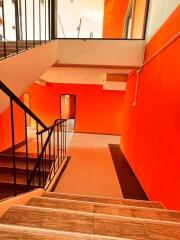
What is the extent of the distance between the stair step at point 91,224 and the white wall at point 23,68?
900mm

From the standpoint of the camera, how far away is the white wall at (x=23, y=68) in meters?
1.48

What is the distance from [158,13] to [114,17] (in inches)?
165

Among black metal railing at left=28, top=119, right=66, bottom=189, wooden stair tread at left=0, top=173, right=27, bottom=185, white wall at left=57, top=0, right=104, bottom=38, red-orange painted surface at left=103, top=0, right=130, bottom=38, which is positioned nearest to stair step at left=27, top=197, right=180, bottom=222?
black metal railing at left=28, top=119, right=66, bottom=189

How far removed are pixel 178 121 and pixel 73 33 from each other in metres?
7.09

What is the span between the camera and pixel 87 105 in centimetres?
743

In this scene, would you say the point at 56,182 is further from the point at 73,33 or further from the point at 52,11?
the point at 73,33

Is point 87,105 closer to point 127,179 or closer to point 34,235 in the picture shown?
point 127,179

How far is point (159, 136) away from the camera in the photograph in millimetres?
2070

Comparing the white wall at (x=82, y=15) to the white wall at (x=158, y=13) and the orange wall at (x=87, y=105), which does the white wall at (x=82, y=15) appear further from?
the white wall at (x=158, y=13)

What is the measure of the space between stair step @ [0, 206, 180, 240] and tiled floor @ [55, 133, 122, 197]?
165 cm

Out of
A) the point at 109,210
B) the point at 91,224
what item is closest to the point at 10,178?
the point at 109,210

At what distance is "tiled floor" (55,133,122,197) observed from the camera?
2832 mm

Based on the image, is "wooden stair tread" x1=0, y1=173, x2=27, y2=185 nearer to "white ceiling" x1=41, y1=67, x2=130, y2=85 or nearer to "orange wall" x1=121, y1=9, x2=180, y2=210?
"orange wall" x1=121, y1=9, x2=180, y2=210

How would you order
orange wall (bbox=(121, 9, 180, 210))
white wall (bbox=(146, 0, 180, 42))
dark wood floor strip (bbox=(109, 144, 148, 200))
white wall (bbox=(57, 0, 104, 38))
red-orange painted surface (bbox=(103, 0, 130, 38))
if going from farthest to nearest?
white wall (bbox=(57, 0, 104, 38)) → red-orange painted surface (bbox=(103, 0, 130, 38)) → dark wood floor strip (bbox=(109, 144, 148, 200)) → white wall (bbox=(146, 0, 180, 42)) → orange wall (bbox=(121, 9, 180, 210))
